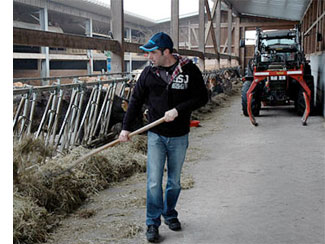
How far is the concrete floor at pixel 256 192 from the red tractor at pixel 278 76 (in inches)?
69.8

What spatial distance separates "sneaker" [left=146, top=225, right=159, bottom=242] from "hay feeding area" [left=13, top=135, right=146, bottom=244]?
85 cm

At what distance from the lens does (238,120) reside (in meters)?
10.4

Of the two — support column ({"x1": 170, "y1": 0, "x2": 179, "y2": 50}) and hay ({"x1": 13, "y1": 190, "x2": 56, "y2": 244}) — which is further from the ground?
support column ({"x1": 170, "y1": 0, "x2": 179, "y2": 50})

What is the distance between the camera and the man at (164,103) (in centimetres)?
337

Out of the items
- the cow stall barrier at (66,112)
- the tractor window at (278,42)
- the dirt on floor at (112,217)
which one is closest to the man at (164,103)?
the dirt on floor at (112,217)

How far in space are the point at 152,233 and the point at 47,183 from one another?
1.30 meters

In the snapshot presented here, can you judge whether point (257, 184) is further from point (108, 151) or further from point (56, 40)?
point (56, 40)

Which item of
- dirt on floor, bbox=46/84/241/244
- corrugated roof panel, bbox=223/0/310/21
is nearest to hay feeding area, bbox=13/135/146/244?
dirt on floor, bbox=46/84/241/244

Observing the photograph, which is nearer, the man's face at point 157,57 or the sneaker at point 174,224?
the man's face at point 157,57

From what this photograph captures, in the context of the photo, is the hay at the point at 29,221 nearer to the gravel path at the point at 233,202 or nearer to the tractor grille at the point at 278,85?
the gravel path at the point at 233,202

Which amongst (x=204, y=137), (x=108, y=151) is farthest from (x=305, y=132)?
(x=108, y=151)

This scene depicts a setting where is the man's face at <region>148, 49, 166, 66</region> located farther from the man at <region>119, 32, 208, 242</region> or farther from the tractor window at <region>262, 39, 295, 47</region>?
the tractor window at <region>262, 39, 295, 47</region>

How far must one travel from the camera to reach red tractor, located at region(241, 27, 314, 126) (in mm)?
9711

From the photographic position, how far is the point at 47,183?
Result: 4094mm
